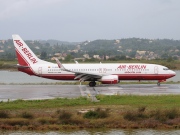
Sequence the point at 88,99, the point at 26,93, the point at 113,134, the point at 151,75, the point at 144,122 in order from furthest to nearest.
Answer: the point at 151,75 → the point at 26,93 → the point at 88,99 → the point at 144,122 → the point at 113,134

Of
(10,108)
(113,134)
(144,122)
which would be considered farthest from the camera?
(10,108)

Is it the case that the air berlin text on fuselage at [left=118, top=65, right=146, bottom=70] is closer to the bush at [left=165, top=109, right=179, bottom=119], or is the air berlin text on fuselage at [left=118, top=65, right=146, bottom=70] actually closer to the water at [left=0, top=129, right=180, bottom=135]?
the bush at [left=165, top=109, right=179, bottom=119]

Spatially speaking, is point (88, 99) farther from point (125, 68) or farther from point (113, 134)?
point (125, 68)

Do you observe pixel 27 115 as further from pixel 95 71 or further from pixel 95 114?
pixel 95 71

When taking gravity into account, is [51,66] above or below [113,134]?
above

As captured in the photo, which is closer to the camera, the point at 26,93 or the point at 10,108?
the point at 10,108

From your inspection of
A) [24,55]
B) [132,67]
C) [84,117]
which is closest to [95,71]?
[132,67]

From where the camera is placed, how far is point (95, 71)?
169 feet

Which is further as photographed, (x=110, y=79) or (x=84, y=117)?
(x=110, y=79)

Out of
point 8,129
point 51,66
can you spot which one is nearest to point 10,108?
point 8,129

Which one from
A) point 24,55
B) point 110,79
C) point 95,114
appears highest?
point 24,55

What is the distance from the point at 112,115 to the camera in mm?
27750

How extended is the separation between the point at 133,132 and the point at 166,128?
2155 mm

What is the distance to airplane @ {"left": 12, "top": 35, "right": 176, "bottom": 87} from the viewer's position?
50.3 m
